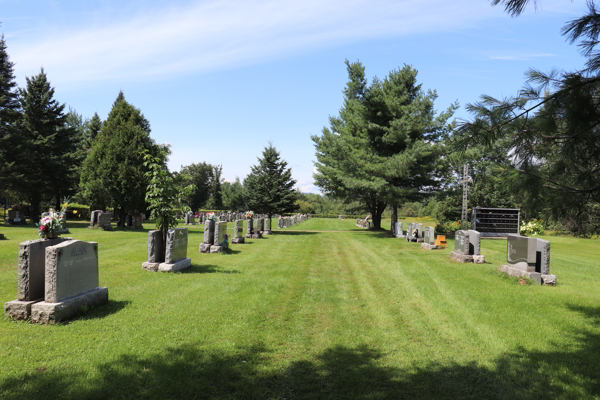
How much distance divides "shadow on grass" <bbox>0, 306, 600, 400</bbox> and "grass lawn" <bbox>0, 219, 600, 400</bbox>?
0.02 meters

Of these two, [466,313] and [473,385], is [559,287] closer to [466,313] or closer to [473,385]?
[466,313]

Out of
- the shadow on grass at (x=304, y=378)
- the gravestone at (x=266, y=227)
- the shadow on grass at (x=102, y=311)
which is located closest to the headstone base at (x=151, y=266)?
the shadow on grass at (x=102, y=311)

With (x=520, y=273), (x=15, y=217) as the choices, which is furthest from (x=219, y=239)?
(x=15, y=217)

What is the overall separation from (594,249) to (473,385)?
23418mm

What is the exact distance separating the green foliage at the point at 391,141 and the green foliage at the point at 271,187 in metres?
3.31

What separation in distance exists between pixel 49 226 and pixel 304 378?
5.02 meters

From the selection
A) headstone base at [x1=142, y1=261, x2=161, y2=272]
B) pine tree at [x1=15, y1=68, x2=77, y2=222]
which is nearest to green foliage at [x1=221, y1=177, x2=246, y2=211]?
pine tree at [x1=15, y1=68, x2=77, y2=222]

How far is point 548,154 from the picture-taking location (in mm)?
5672

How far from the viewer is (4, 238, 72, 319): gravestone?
18.7 feet

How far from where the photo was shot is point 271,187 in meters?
29.0

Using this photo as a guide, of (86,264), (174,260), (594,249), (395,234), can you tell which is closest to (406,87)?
(395,234)

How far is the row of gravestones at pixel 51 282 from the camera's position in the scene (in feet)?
18.6

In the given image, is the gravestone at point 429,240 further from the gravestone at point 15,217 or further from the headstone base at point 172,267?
the gravestone at point 15,217

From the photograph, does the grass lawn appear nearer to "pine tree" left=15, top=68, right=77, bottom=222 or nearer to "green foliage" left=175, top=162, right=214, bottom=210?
"pine tree" left=15, top=68, right=77, bottom=222
